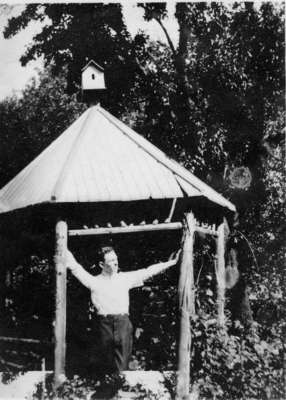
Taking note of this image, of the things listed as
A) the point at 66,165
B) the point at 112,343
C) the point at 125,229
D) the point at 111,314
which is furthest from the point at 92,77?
the point at 112,343

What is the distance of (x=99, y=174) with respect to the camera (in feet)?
28.0

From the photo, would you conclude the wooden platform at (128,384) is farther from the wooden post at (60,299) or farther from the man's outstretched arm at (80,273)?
the man's outstretched arm at (80,273)

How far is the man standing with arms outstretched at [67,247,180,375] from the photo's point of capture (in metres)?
7.25

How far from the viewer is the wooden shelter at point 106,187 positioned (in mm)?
7602

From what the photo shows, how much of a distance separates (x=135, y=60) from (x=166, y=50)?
2.20 meters

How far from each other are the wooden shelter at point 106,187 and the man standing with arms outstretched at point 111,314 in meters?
0.59

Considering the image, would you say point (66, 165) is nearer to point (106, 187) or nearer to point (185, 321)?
point (106, 187)

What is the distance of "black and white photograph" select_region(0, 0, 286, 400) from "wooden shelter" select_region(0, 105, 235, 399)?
0.11 feet

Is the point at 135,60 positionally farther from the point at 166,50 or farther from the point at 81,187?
the point at 81,187

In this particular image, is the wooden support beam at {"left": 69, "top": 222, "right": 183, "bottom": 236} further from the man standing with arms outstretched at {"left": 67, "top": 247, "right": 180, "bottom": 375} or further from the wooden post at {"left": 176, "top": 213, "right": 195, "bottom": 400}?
the man standing with arms outstretched at {"left": 67, "top": 247, "right": 180, "bottom": 375}

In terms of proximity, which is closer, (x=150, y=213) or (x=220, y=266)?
(x=220, y=266)

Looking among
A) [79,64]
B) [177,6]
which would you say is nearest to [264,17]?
[177,6]

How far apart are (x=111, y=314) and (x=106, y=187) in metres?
2.15

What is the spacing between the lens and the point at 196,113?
1634 cm
